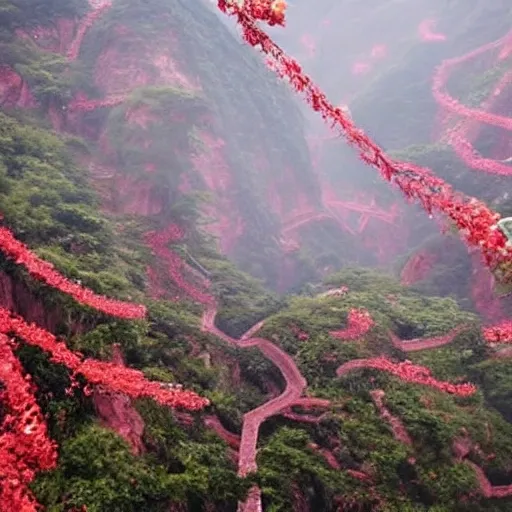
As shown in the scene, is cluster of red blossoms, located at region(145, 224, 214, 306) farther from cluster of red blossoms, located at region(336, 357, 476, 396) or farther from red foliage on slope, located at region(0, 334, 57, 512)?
red foliage on slope, located at region(0, 334, 57, 512)

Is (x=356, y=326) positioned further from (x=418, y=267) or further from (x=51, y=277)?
(x=418, y=267)

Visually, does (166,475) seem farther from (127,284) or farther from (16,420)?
(127,284)

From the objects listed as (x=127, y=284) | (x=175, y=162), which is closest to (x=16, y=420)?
(x=127, y=284)

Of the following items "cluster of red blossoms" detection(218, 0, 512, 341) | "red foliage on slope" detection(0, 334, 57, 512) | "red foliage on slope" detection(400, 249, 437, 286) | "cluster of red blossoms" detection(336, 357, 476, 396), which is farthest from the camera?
"red foliage on slope" detection(400, 249, 437, 286)

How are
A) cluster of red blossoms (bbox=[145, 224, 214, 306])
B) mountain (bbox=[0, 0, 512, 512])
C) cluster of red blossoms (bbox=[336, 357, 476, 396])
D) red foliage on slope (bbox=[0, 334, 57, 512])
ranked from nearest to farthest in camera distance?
red foliage on slope (bbox=[0, 334, 57, 512]) → mountain (bbox=[0, 0, 512, 512]) → cluster of red blossoms (bbox=[336, 357, 476, 396]) → cluster of red blossoms (bbox=[145, 224, 214, 306])

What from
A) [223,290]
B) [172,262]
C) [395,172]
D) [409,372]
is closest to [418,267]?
[223,290]

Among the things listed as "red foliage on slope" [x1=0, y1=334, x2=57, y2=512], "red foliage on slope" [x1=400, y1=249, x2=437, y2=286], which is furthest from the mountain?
"red foliage on slope" [x1=400, y1=249, x2=437, y2=286]

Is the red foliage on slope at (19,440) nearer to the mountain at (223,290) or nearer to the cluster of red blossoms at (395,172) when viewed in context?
the mountain at (223,290)

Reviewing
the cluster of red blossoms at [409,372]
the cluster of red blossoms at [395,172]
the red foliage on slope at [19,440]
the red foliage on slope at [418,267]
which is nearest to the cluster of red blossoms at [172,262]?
the cluster of red blossoms at [409,372]
